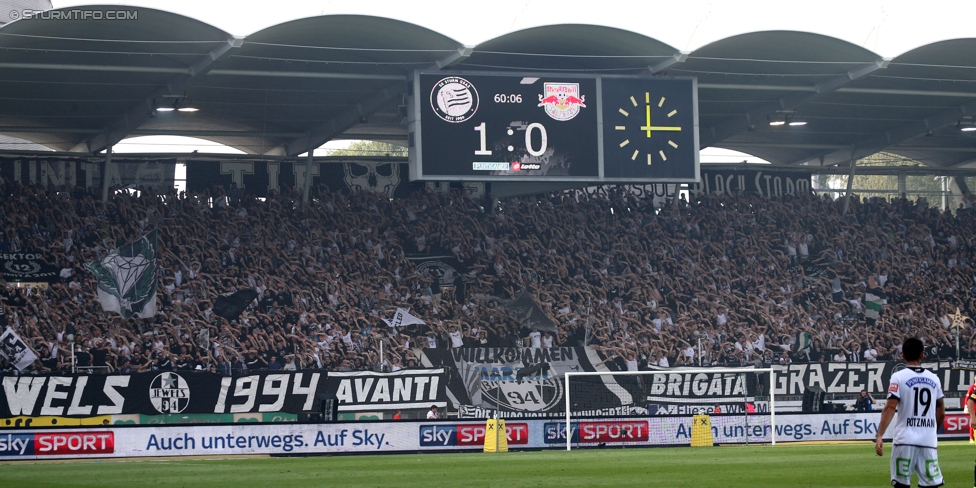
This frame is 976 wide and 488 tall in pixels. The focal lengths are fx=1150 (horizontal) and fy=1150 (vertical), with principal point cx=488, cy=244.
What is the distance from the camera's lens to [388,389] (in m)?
27.6

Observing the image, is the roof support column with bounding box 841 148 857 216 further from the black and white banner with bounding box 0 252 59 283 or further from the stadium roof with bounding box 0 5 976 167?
the black and white banner with bounding box 0 252 59 283

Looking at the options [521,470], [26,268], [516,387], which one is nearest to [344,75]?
[516,387]

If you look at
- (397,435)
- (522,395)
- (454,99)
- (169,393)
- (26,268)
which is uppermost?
(454,99)

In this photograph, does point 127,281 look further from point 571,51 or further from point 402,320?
point 571,51

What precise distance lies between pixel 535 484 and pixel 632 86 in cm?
1618

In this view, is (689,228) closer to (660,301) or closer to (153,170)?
(660,301)

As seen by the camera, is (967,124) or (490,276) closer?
(490,276)

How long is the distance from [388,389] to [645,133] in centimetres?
896

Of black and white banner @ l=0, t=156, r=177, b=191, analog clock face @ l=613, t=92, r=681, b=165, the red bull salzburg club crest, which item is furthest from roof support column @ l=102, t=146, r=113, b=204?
analog clock face @ l=613, t=92, r=681, b=165

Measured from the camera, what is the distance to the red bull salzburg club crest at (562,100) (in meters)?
28.4

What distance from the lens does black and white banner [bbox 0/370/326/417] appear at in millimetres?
24969

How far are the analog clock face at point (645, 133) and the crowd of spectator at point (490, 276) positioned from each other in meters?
5.49

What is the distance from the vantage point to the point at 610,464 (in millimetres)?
18438

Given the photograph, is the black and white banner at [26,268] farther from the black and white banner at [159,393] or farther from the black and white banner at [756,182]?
the black and white banner at [756,182]
